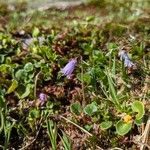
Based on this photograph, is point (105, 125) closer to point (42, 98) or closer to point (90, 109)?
point (90, 109)

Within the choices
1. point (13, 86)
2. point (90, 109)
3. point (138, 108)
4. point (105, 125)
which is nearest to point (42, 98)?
point (13, 86)

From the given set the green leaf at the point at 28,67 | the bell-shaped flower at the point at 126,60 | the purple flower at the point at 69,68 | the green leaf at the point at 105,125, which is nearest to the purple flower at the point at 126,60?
the bell-shaped flower at the point at 126,60

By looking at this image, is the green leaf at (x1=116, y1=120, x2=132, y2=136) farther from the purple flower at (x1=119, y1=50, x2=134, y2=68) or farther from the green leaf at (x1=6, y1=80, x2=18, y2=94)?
the green leaf at (x1=6, y1=80, x2=18, y2=94)

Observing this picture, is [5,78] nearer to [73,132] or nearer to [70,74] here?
[70,74]

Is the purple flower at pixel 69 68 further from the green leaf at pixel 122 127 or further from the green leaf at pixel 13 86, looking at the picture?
the green leaf at pixel 122 127

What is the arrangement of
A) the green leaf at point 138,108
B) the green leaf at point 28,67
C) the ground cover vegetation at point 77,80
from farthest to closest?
the green leaf at point 28,67, the ground cover vegetation at point 77,80, the green leaf at point 138,108

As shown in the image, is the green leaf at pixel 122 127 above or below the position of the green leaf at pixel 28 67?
below

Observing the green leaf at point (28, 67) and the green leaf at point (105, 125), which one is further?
the green leaf at point (28, 67)

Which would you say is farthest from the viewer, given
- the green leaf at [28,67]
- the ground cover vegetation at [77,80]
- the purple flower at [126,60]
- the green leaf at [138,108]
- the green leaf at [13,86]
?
the green leaf at [28,67]
